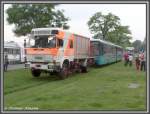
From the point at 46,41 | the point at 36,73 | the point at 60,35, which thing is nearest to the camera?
the point at 46,41

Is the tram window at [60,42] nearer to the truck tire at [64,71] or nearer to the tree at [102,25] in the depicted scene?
the truck tire at [64,71]

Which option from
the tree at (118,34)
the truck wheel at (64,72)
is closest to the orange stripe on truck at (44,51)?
the truck wheel at (64,72)

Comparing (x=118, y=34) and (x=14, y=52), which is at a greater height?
(x=118, y=34)

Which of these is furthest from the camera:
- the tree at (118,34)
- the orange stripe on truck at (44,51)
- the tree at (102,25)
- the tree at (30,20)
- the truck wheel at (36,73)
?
the tree at (118,34)

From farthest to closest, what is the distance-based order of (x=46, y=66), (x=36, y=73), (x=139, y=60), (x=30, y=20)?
(x=30, y=20), (x=139, y=60), (x=36, y=73), (x=46, y=66)

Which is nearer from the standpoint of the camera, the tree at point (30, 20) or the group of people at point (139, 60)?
the group of people at point (139, 60)

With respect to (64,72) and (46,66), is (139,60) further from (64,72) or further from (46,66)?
(46,66)

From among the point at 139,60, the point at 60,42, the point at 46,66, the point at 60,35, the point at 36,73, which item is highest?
the point at 60,35

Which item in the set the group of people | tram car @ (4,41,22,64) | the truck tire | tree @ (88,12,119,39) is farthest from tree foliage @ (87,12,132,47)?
the truck tire

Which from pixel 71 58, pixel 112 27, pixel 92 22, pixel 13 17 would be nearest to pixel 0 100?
pixel 71 58

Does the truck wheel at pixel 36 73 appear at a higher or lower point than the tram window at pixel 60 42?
lower

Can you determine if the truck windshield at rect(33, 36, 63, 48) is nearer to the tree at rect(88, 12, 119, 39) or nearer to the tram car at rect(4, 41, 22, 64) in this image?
the tram car at rect(4, 41, 22, 64)

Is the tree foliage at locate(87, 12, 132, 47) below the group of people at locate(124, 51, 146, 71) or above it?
above

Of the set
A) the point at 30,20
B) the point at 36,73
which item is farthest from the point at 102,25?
the point at 36,73
